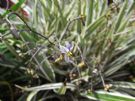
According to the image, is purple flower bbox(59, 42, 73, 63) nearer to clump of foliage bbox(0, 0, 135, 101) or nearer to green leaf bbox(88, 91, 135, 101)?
clump of foliage bbox(0, 0, 135, 101)

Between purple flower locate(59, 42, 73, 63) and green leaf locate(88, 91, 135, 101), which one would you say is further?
green leaf locate(88, 91, 135, 101)

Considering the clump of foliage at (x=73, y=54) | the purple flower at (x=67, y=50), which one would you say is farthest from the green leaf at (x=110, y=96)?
the purple flower at (x=67, y=50)

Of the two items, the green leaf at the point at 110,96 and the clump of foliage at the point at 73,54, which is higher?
the clump of foliage at the point at 73,54

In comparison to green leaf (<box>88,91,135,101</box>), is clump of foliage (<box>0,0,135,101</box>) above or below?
above

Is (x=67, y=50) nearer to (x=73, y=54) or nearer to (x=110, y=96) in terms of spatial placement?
(x=73, y=54)

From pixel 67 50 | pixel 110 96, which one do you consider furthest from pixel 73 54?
pixel 110 96

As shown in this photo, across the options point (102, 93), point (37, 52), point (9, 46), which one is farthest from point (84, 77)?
point (9, 46)

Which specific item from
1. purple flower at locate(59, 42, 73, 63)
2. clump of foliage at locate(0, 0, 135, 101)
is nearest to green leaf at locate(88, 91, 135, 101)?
clump of foliage at locate(0, 0, 135, 101)

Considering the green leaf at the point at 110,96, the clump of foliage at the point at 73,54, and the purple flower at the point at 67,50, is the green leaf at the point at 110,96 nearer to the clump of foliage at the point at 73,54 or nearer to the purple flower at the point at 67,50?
the clump of foliage at the point at 73,54
